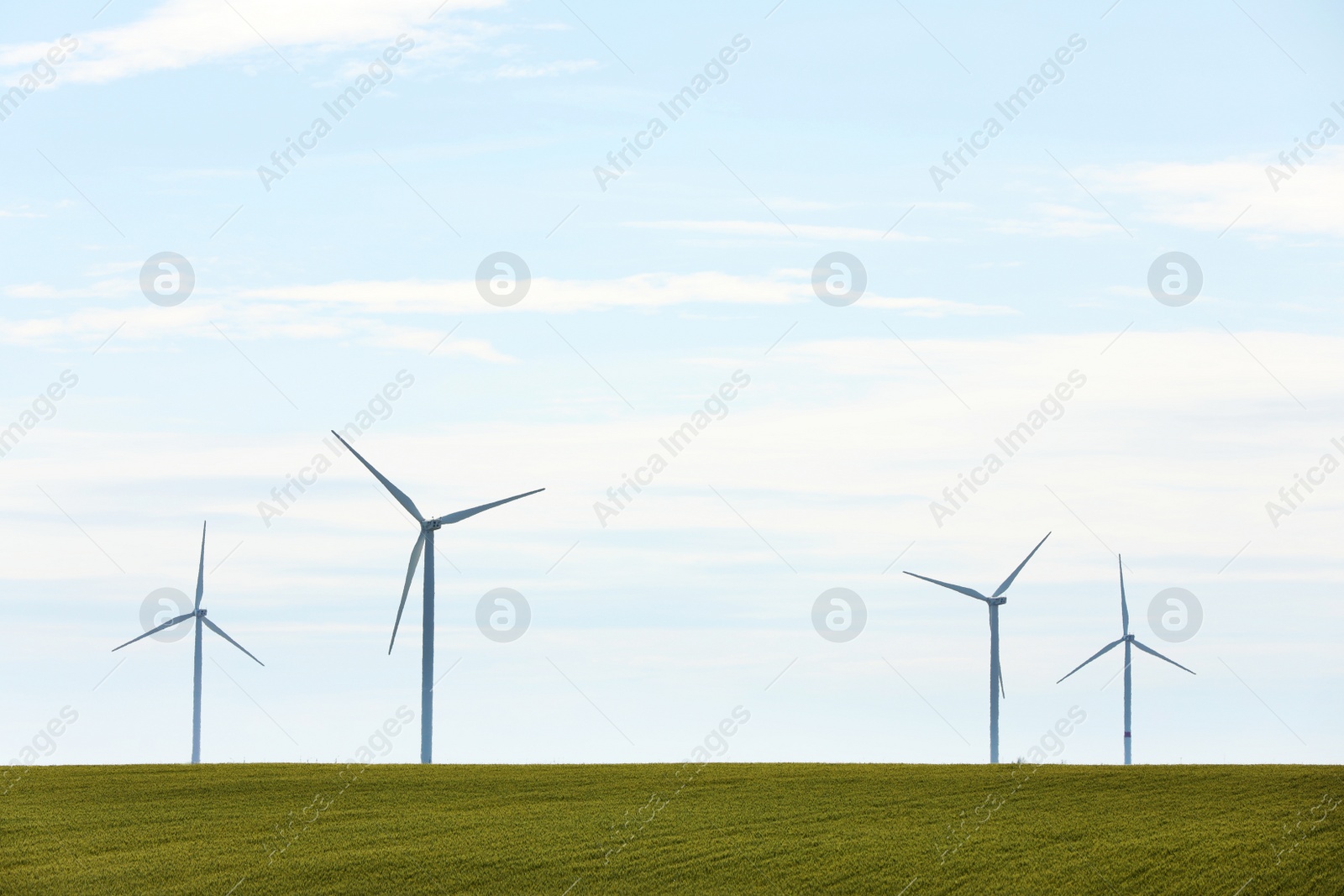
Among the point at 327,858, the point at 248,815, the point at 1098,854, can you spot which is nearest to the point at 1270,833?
the point at 1098,854

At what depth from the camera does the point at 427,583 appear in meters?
60.1

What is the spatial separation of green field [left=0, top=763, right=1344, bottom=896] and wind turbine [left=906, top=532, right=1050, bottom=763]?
75.4 feet

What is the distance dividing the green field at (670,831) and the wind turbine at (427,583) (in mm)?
5017

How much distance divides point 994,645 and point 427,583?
32.8m

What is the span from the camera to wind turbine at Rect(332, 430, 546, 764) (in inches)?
2307

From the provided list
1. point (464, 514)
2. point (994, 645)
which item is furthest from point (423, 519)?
point (994, 645)

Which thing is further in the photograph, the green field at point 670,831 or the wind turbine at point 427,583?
the wind turbine at point 427,583

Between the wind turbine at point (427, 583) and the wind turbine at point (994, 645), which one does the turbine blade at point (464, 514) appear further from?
the wind turbine at point (994, 645)

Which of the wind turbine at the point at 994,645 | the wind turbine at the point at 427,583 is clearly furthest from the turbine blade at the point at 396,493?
the wind turbine at the point at 994,645

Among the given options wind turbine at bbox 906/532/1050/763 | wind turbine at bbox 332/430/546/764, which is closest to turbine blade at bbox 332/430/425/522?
wind turbine at bbox 332/430/546/764

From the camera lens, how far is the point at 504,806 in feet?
149

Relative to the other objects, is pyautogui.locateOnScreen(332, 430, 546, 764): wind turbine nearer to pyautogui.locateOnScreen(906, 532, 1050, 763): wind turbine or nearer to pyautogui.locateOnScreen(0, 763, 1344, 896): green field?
pyautogui.locateOnScreen(0, 763, 1344, 896): green field

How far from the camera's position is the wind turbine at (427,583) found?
58603mm

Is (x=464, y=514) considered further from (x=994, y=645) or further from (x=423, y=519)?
(x=994, y=645)
